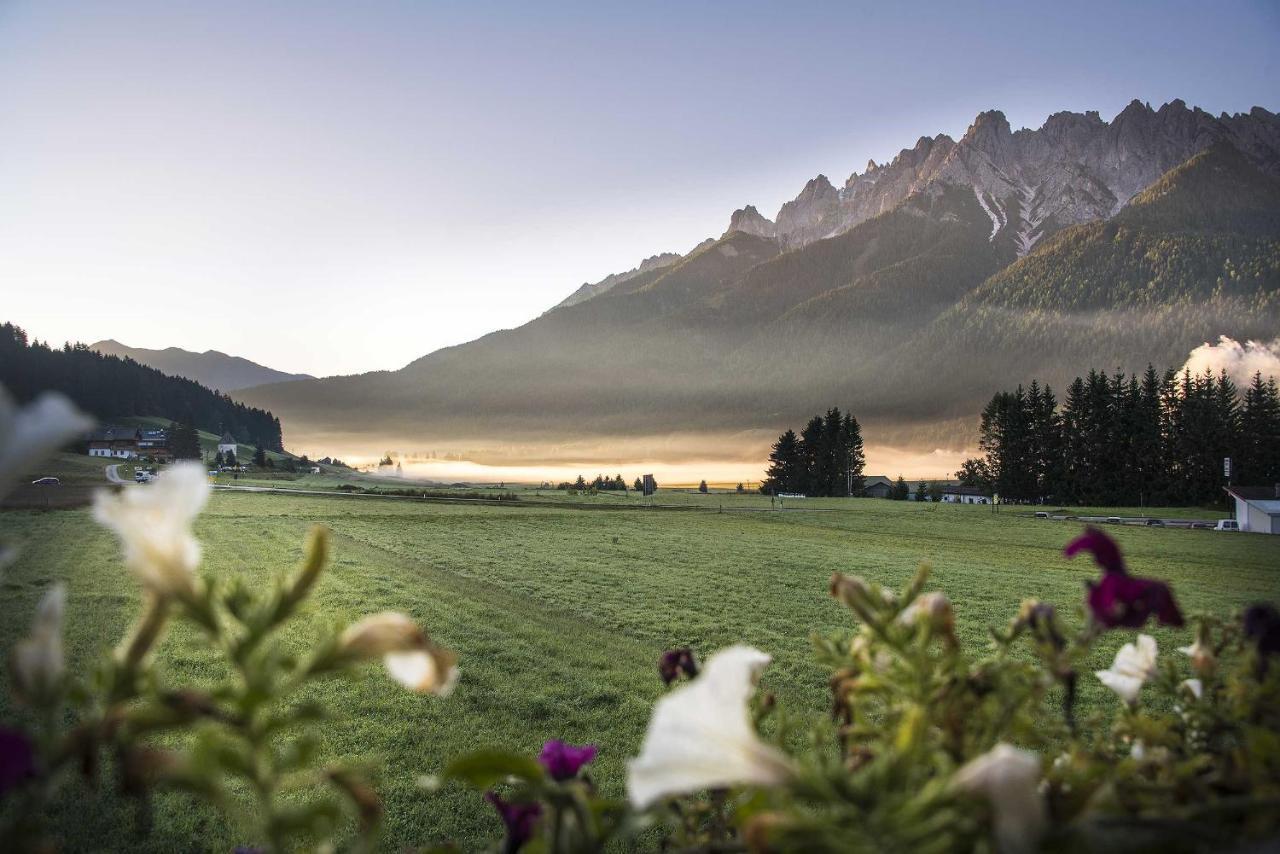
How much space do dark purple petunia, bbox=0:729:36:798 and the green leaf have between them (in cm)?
23

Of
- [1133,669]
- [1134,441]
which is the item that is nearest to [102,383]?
[1133,669]

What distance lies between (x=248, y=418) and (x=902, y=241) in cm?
17442

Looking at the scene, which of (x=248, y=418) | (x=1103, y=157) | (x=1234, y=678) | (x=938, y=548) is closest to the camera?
(x=1234, y=678)

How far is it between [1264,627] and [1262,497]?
1534 inches

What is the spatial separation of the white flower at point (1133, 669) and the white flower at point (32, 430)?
107cm

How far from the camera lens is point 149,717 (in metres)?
0.41

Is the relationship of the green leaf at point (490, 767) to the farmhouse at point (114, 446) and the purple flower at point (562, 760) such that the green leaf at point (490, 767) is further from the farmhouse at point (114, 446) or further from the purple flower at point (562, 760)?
the farmhouse at point (114, 446)

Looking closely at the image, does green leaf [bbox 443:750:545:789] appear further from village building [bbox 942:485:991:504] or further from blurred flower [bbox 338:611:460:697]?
village building [bbox 942:485:991:504]

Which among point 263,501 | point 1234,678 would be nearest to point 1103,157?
point 263,501

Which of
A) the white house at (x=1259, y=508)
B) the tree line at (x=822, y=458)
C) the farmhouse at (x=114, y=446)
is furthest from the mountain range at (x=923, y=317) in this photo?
the white house at (x=1259, y=508)

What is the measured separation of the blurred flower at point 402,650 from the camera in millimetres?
449

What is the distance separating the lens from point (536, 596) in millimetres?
12422

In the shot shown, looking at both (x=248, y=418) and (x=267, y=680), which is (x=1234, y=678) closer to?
(x=267, y=680)

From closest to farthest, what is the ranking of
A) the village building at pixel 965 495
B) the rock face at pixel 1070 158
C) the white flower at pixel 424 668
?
the white flower at pixel 424 668 < the village building at pixel 965 495 < the rock face at pixel 1070 158
